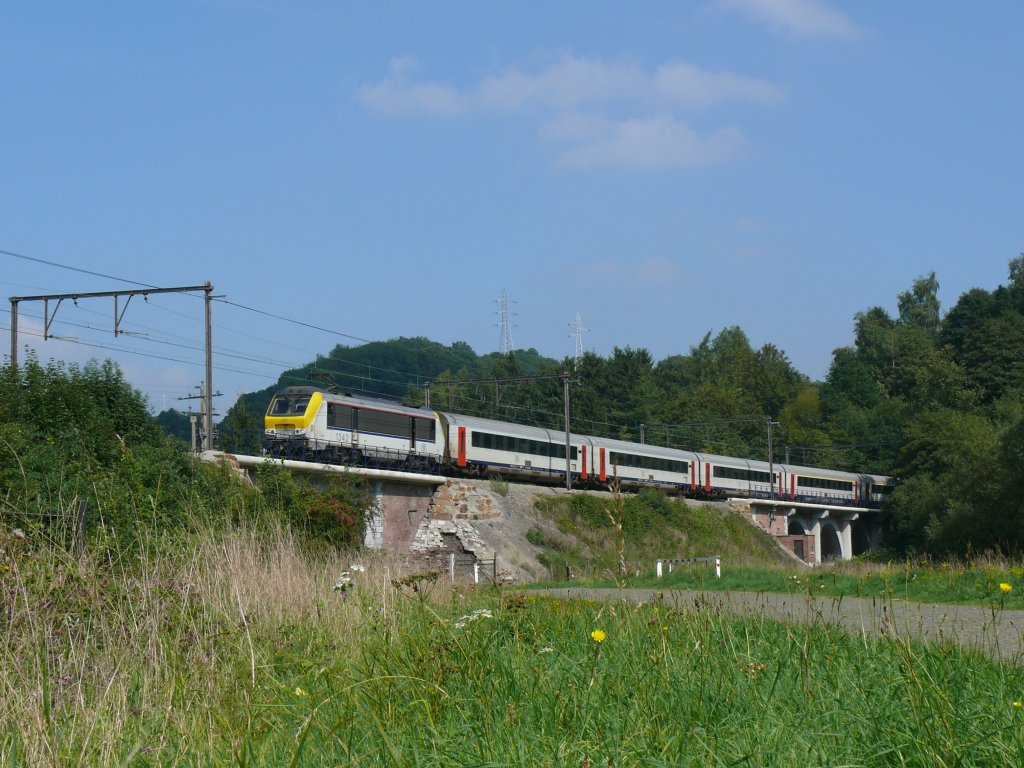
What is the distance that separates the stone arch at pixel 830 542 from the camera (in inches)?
3004

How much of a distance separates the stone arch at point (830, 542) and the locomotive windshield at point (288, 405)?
4988 centimetres

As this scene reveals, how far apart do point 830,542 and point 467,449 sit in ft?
151

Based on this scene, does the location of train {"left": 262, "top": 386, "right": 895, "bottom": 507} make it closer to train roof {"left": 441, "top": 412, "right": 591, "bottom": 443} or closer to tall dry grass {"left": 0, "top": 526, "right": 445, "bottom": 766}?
train roof {"left": 441, "top": 412, "right": 591, "bottom": 443}

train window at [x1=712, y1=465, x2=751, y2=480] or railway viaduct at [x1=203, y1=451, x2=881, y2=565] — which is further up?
train window at [x1=712, y1=465, x2=751, y2=480]

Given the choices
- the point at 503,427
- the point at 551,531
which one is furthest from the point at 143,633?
the point at 503,427

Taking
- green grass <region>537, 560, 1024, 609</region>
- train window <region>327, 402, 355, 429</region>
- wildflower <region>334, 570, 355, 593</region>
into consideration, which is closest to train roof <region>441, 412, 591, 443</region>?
train window <region>327, 402, 355, 429</region>

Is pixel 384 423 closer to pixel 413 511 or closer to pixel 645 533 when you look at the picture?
pixel 413 511

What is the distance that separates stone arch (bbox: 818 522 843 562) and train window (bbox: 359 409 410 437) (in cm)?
4559

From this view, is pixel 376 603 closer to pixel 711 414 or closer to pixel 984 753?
pixel 984 753

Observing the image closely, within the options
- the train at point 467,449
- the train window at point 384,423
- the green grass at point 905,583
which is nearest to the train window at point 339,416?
the train at point 467,449

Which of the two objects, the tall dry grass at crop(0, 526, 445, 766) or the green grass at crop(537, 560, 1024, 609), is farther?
the green grass at crop(537, 560, 1024, 609)

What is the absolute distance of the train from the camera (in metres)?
34.9

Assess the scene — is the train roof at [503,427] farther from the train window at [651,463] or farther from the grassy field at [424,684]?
the grassy field at [424,684]

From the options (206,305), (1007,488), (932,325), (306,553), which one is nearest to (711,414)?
(932,325)
